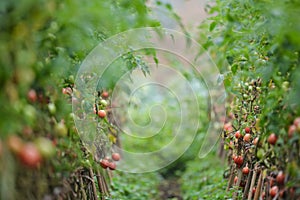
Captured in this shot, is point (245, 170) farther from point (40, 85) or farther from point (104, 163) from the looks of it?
point (40, 85)

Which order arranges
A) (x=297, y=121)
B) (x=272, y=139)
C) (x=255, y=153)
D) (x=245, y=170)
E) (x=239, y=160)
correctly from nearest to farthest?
(x=297, y=121), (x=272, y=139), (x=255, y=153), (x=245, y=170), (x=239, y=160)

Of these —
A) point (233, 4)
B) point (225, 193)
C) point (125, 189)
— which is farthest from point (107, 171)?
point (233, 4)

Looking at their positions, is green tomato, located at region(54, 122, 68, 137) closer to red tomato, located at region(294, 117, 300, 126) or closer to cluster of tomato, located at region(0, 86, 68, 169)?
cluster of tomato, located at region(0, 86, 68, 169)

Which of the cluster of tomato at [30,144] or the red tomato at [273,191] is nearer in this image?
the cluster of tomato at [30,144]

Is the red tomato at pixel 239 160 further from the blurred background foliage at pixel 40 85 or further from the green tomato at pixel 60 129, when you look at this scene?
the green tomato at pixel 60 129

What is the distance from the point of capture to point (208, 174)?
166 inches

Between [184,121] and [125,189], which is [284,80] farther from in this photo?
[184,121]

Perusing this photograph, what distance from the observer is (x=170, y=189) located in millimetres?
4547

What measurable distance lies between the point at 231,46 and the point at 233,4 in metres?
0.38

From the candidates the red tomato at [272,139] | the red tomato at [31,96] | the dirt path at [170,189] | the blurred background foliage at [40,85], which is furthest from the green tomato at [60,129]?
the dirt path at [170,189]

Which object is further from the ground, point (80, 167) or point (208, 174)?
point (208, 174)

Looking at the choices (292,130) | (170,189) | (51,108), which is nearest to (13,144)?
(51,108)

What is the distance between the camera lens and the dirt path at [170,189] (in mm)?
4152

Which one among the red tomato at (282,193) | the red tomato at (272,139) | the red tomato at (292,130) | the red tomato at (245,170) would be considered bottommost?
the red tomato at (282,193)
